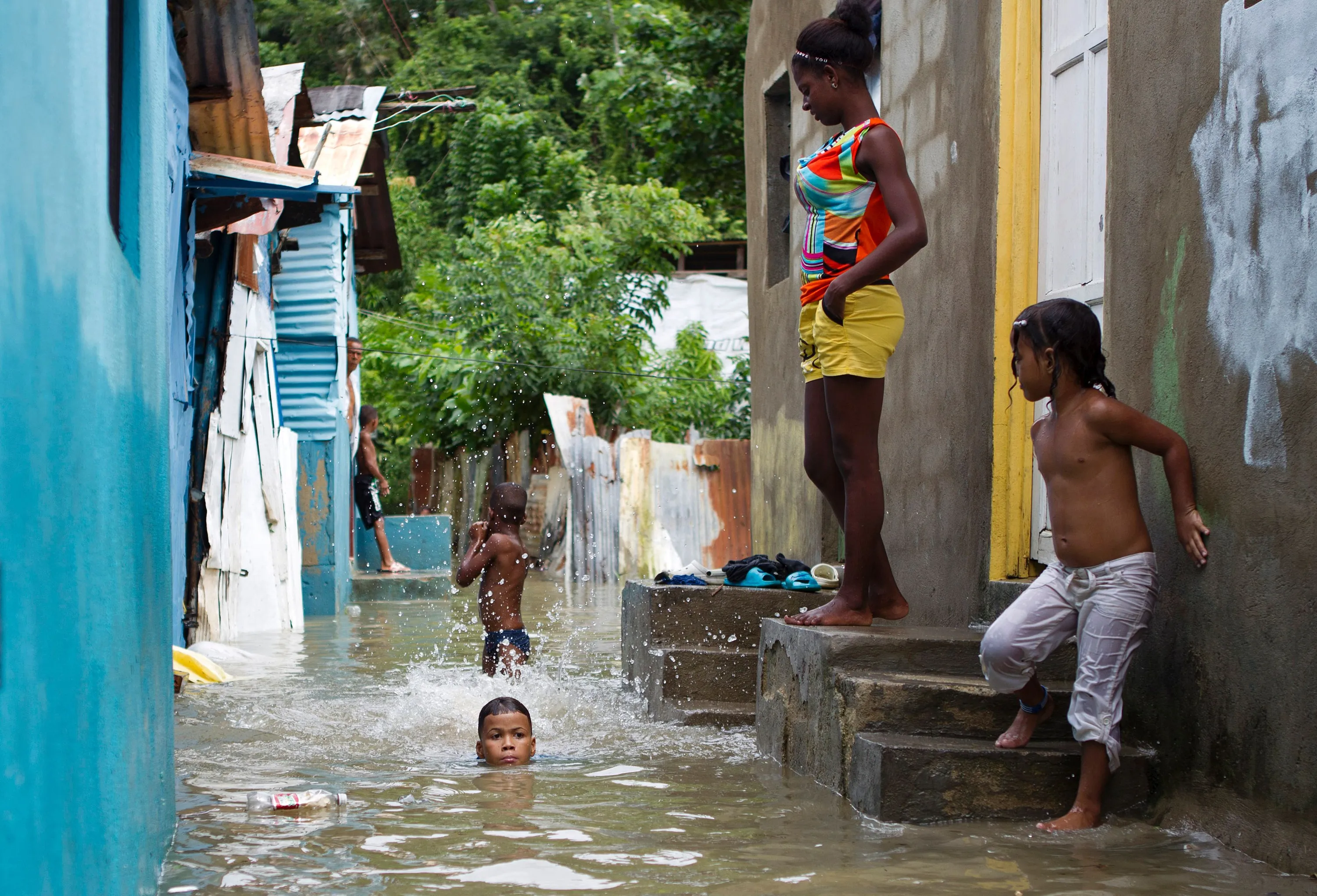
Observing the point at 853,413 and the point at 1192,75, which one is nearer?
the point at 1192,75

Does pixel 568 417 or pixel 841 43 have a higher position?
pixel 841 43

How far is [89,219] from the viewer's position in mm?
2363

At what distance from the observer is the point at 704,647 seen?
6152 mm

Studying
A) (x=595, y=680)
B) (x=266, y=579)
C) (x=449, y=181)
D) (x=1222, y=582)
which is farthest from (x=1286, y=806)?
(x=449, y=181)

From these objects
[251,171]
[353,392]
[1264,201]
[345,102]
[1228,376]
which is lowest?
[1228,376]

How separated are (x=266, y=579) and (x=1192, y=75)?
865 centimetres

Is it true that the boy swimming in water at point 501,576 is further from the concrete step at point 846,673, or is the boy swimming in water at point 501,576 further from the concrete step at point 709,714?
the concrete step at point 846,673

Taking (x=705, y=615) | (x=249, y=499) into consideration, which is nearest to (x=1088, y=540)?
(x=705, y=615)

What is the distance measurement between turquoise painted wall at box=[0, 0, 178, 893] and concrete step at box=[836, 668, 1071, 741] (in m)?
2.18

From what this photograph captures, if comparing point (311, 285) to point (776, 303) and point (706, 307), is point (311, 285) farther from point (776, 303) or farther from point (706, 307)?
point (706, 307)

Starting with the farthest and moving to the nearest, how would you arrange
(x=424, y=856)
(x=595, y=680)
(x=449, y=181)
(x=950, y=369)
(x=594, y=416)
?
(x=449, y=181)
(x=594, y=416)
(x=595, y=680)
(x=950, y=369)
(x=424, y=856)

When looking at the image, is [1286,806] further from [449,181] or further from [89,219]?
[449,181]

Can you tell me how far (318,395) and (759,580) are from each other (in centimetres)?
877

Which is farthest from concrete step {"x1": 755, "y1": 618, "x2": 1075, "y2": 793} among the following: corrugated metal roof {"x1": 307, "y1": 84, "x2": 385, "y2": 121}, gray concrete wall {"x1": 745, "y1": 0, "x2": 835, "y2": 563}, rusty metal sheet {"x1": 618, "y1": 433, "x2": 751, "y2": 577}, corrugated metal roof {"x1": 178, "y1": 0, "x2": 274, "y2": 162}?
rusty metal sheet {"x1": 618, "y1": 433, "x2": 751, "y2": 577}
